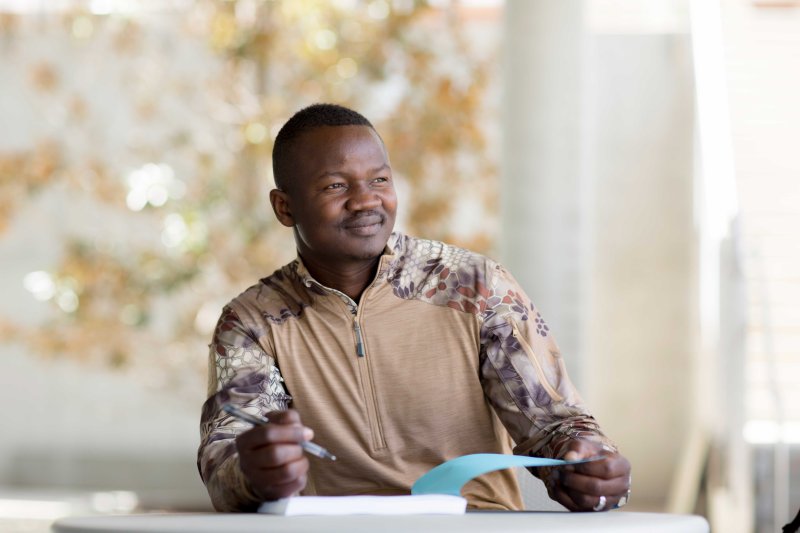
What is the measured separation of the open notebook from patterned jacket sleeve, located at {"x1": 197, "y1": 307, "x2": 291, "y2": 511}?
0.53 feet

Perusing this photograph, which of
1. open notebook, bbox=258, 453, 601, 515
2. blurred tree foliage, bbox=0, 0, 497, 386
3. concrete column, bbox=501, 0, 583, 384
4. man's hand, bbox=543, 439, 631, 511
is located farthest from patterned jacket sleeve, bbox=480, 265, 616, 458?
blurred tree foliage, bbox=0, 0, 497, 386

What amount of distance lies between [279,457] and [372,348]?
1.66 ft

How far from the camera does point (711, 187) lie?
14.6 feet

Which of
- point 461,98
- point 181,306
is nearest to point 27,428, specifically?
point 181,306

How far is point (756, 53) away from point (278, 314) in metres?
4.13

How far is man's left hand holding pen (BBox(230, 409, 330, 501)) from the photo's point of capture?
1.57m

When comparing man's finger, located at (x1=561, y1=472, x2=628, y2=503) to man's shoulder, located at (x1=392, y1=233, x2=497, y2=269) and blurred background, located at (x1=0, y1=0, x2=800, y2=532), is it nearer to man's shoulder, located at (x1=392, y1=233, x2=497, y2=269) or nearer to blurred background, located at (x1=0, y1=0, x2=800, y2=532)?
man's shoulder, located at (x1=392, y1=233, x2=497, y2=269)

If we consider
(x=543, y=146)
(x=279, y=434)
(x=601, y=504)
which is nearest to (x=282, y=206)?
(x=279, y=434)

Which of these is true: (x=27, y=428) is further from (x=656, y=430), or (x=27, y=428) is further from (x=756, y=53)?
(x=756, y=53)

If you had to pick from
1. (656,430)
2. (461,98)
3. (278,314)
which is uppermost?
(461,98)

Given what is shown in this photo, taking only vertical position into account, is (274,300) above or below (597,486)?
above

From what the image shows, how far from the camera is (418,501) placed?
5.03 ft

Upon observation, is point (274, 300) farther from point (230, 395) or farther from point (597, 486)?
point (597, 486)

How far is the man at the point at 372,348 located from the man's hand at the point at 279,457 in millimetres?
377
